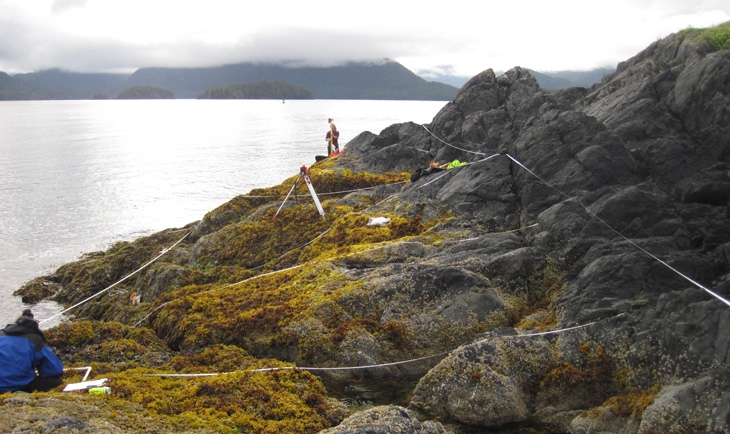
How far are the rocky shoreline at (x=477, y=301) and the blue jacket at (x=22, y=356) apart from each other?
42.7 inches

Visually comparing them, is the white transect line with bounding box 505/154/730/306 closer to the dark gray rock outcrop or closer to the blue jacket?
the dark gray rock outcrop

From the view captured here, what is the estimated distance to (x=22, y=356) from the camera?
8.65 m

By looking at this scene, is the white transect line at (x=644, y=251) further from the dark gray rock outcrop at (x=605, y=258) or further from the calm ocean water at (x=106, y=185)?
the calm ocean water at (x=106, y=185)

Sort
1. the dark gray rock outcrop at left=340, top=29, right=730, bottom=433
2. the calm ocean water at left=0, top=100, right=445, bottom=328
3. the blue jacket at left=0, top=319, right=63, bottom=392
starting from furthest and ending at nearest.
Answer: the calm ocean water at left=0, top=100, right=445, bottom=328, the dark gray rock outcrop at left=340, top=29, right=730, bottom=433, the blue jacket at left=0, top=319, right=63, bottom=392

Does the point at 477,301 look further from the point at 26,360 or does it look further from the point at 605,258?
the point at 26,360

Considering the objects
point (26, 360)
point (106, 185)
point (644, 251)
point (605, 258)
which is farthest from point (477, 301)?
point (106, 185)

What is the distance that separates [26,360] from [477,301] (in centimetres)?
901

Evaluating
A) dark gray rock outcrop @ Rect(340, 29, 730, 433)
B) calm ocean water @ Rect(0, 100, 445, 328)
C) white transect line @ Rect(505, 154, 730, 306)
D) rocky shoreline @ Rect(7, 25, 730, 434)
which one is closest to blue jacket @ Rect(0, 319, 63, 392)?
rocky shoreline @ Rect(7, 25, 730, 434)

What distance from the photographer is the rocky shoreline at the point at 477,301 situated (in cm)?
855

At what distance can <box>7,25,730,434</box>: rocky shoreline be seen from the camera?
8547mm

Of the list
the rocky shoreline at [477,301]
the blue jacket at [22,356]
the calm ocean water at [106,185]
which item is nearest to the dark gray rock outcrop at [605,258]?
the rocky shoreline at [477,301]

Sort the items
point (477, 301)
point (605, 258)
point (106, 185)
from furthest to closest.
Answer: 1. point (106, 185)
2. point (477, 301)
3. point (605, 258)

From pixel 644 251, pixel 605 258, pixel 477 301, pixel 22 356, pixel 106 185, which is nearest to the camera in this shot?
Answer: pixel 22 356

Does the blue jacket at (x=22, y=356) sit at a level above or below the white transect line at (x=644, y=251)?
below
